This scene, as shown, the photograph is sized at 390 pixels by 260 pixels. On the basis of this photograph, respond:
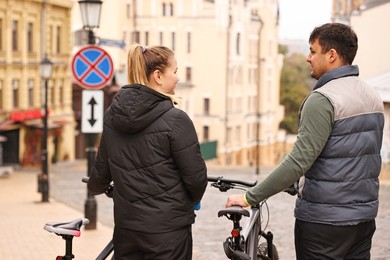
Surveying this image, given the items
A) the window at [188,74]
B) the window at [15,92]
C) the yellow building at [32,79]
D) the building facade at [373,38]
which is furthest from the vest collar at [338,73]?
the window at [188,74]

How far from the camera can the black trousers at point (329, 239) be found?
4.23 metres

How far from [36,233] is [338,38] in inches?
338

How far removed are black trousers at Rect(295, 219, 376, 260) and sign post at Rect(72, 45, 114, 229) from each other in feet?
25.3

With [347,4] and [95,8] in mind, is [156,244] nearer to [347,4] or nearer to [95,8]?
[95,8]

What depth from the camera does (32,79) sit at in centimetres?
4150

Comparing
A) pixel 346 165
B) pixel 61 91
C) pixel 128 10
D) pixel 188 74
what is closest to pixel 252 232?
pixel 346 165

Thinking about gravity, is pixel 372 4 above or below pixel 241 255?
above

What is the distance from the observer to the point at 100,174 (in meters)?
4.75

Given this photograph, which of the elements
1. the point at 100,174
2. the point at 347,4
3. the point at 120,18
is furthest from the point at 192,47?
the point at 100,174

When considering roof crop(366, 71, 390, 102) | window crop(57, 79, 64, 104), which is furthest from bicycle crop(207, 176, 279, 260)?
window crop(57, 79, 64, 104)

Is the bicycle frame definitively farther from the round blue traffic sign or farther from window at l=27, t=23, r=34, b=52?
window at l=27, t=23, r=34, b=52

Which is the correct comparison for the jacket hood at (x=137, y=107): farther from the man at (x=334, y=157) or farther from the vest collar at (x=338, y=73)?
the vest collar at (x=338, y=73)

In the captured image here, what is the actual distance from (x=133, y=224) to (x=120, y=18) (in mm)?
51898

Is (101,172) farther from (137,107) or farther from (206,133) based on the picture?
(206,133)
